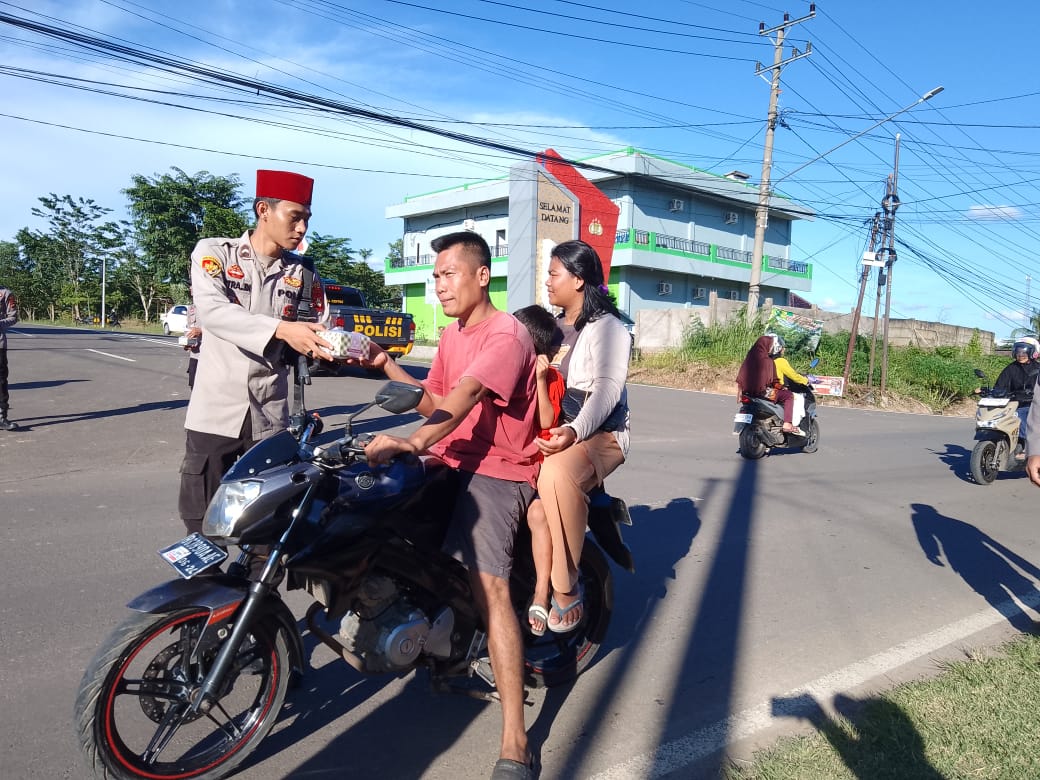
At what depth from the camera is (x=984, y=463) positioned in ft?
29.6

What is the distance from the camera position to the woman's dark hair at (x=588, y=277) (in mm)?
3752

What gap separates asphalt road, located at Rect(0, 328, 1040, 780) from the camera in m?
2.87

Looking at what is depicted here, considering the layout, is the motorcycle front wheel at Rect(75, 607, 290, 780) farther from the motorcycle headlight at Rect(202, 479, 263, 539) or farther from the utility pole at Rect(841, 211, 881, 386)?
the utility pole at Rect(841, 211, 881, 386)

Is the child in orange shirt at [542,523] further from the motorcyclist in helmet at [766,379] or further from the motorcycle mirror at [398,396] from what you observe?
the motorcyclist in helmet at [766,379]

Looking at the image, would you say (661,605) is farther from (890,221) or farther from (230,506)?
(890,221)

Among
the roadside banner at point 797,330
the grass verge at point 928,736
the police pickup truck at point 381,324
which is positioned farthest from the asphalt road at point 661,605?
the roadside banner at point 797,330

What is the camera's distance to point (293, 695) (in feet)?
10.3

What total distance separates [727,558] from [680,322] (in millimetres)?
Answer: 21911

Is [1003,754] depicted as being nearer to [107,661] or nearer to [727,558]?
[727,558]

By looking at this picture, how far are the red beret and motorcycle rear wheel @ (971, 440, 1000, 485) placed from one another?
8.70 metres

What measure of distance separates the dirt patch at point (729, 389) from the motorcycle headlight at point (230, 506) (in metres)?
17.9

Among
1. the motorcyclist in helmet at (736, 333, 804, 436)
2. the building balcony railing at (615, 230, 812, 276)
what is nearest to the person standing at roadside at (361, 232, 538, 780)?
the motorcyclist in helmet at (736, 333, 804, 436)

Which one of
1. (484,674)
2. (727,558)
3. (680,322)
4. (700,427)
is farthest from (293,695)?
(680,322)

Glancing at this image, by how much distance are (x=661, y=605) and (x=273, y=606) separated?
259 cm
